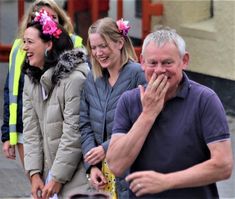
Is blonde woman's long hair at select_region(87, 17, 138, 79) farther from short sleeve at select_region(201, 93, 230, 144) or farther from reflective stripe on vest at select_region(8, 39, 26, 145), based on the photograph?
short sleeve at select_region(201, 93, 230, 144)

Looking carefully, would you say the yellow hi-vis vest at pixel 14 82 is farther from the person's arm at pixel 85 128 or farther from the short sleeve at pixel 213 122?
the short sleeve at pixel 213 122

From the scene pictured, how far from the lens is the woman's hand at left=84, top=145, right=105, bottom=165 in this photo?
15.8ft

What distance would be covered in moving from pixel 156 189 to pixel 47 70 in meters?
1.78

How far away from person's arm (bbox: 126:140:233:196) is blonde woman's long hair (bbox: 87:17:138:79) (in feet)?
4.78

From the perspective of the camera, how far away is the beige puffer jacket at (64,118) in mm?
5012

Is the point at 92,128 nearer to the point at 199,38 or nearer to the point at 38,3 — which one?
the point at 38,3

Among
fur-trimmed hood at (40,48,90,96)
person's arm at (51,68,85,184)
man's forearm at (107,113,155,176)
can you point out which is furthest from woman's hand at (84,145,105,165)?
man's forearm at (107,113,155,176)

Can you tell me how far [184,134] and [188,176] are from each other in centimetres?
22

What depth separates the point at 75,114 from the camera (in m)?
5.02

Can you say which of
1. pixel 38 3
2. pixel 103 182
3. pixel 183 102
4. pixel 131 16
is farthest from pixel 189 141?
pixel 131 16

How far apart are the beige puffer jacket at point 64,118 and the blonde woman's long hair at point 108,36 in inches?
5.6

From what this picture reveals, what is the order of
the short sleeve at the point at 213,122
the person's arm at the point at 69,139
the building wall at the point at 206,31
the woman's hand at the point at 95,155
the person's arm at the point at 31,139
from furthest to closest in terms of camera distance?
the building wall at the point at 206,31
the person's arm at the point at 31,139
the person's arm at the point at 69,139
the woman's hand at the point at 95,155
the short sleeve at the point at 213,122

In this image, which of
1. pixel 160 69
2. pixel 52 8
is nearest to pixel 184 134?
pixel 160 69

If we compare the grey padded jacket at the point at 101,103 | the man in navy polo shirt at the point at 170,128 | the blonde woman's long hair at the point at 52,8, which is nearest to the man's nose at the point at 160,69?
the man in navy polo shirt at the point at 170,128
